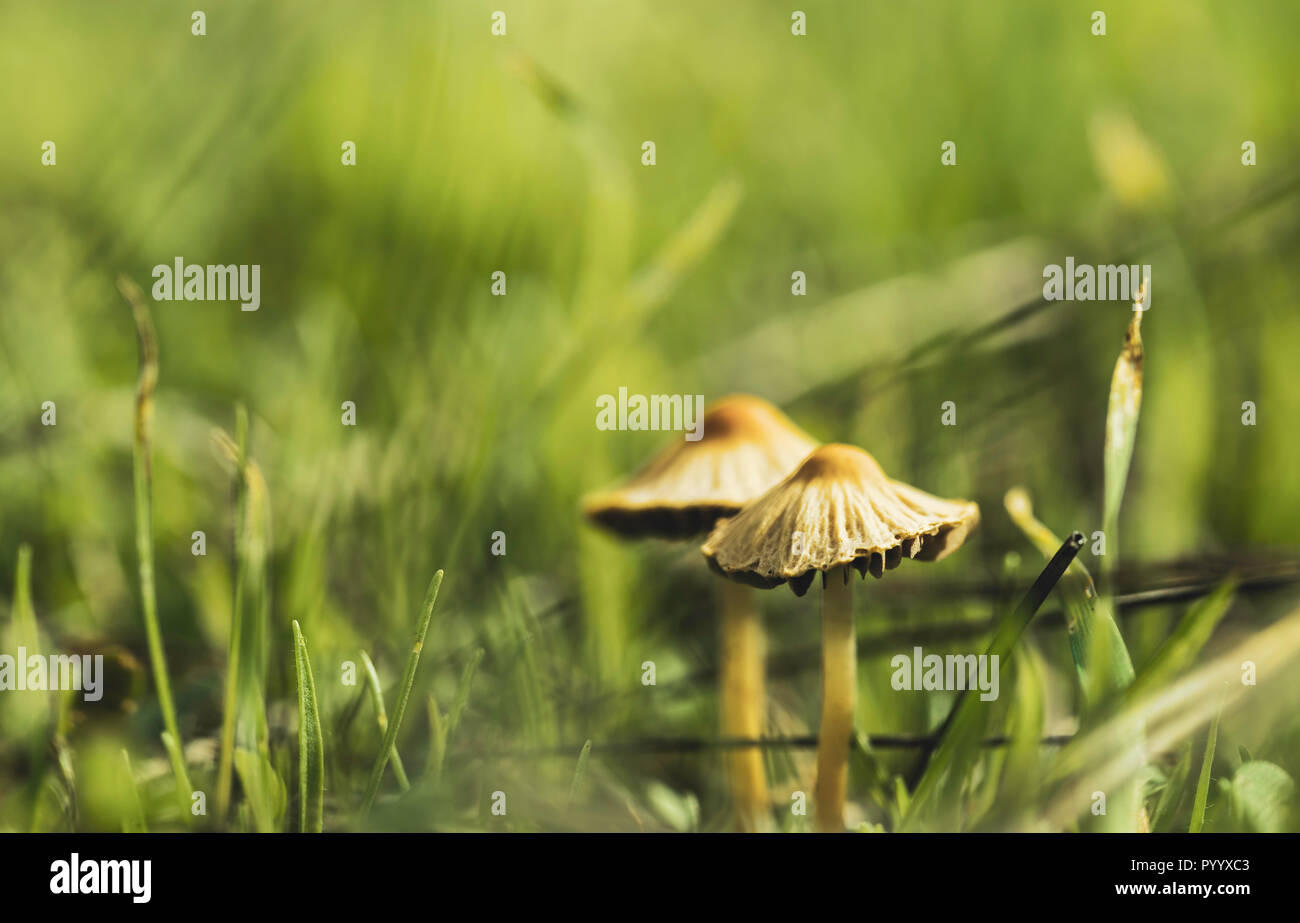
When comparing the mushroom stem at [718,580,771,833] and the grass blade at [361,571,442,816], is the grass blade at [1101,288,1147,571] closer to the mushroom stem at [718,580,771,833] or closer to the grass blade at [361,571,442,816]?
the mushroom stem at [718,580,771,833]

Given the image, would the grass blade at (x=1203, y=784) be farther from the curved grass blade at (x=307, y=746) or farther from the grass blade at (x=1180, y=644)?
the curved grass blade at (x=307, y=746)

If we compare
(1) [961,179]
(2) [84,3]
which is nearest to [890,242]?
(1) [961,179]

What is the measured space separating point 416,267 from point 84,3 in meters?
2.47

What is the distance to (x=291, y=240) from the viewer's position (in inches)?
139

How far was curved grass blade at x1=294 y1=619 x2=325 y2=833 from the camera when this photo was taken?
4.79ft

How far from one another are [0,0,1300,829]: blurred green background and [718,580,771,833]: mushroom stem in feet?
0.43

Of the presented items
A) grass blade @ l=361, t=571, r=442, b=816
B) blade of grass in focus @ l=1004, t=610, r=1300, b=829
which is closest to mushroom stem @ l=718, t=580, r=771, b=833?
blade of grass in focus @ l=1004, t=610, r=1300, b=829

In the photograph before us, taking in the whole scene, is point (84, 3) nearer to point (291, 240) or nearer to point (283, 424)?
point (291, 240)

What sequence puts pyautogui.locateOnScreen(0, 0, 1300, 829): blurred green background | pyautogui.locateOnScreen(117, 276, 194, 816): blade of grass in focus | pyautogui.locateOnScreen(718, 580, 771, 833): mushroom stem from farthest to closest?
pyautogui.locateOnScreen(0, 0, 1300, 829): blurred green background < pyautogui.locateOnScreen(718, 580, 771, 833): mushroom stem < pyautogui.locateOnScreen(117, 276, 194, 816): blade of grass in focus

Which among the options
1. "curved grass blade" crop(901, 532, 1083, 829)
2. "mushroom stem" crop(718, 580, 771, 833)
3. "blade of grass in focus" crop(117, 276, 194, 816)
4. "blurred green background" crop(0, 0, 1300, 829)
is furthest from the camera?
"blurred green background" crop(0, 0, 1300, 829)

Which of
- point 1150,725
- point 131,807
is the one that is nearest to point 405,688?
point 131,807

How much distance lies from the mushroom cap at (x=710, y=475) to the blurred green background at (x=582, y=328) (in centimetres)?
38

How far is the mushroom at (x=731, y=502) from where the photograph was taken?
1854 mm

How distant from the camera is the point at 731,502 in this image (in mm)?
1821
